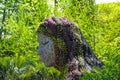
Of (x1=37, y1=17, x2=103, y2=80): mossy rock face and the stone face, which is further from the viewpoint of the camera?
Answer: the stone face

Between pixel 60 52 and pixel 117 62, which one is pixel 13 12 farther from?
pixel 117 62

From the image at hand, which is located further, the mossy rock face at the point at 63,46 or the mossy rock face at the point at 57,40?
the mossy rock face at the point at 57,40

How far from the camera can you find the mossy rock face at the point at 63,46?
1070 centimetres

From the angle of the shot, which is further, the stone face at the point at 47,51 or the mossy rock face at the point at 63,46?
the stone face at the point at 47,51

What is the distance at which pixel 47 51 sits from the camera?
432 inches

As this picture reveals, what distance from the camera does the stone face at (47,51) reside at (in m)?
10.9

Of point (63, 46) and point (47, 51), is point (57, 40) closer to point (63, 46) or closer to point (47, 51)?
point (63, 46)

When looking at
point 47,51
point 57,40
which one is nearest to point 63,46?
point 57,40

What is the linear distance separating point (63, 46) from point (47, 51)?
563 millimetres

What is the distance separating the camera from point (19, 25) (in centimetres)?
1547

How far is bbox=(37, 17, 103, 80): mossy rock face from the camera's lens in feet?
35.1

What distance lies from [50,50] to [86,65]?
4.32 feet

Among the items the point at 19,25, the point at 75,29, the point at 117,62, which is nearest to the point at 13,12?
the point at 19,25

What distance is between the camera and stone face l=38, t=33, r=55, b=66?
35.7ft
